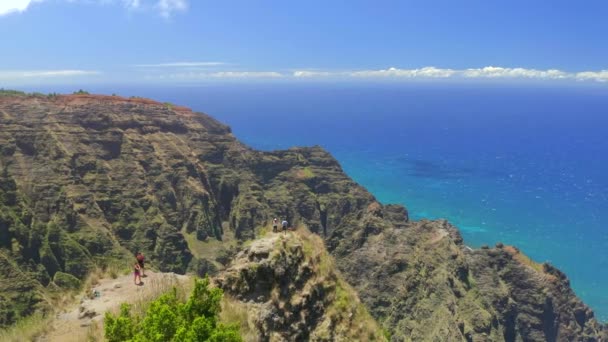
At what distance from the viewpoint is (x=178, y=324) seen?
369 inches

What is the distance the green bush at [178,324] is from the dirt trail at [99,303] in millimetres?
Answer: 3537

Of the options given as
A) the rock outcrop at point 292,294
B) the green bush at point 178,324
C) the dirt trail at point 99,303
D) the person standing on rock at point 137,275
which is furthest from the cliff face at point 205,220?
the person standing on rock at point 137,275

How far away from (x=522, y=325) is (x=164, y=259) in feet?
169

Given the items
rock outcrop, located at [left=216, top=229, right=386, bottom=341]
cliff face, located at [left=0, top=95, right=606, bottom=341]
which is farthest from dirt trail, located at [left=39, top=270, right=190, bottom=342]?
cliff face, located at [left=0, top=95, right=606, bottom=341]

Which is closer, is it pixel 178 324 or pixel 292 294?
pixel 178 324

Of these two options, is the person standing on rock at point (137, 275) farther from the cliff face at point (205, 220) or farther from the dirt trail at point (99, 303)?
the cliff face at point (205, 220)

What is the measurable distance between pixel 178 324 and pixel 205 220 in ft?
252

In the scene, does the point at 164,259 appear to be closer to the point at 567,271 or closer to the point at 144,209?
the point at 144,209

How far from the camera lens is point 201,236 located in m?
81.8

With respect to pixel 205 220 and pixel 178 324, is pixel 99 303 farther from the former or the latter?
pixel 205 220

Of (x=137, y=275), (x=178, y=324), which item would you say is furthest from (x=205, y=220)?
(x=178, y=324)

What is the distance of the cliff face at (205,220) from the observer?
1855 inches

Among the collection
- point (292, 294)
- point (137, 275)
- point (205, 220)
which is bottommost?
point (205, 220)

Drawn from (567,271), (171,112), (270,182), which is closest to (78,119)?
(171,112)
